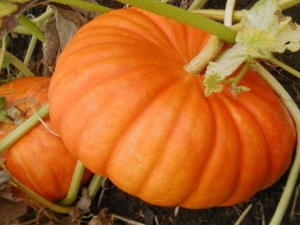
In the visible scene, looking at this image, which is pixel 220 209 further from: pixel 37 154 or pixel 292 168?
pixel 37 154

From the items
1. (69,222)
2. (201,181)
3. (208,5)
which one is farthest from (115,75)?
(208,5)

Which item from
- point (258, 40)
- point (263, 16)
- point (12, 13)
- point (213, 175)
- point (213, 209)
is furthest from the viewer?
point (213, 209)

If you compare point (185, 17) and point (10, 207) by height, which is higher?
point (185, 17)

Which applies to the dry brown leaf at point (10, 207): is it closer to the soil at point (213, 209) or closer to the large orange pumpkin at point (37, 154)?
the large orange pumpkin at point (37, 154)

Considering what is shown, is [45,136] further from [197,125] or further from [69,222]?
[197,125]

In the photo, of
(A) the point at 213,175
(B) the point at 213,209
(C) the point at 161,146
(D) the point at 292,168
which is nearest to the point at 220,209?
(B) the point at 213,209
